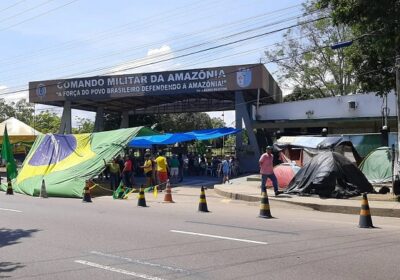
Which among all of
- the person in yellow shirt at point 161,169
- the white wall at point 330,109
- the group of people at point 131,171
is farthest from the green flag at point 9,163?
the white wall at point 330,109

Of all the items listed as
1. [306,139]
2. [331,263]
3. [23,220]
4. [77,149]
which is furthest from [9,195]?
[331,263]

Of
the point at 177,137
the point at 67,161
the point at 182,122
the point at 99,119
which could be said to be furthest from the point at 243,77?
the point at 182,122

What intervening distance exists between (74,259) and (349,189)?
11.4 meters

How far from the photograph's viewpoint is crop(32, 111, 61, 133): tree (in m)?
67.4

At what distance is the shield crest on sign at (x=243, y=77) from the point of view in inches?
1168

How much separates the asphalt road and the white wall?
57.5ft

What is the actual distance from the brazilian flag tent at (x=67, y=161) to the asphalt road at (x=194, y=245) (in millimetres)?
6771

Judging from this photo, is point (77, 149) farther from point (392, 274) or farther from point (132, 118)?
point (132, 118)

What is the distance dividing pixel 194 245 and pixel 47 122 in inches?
2567

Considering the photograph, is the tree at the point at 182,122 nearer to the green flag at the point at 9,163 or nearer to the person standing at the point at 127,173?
the green flag at the point at 9,163

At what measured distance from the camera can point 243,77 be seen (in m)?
29.9

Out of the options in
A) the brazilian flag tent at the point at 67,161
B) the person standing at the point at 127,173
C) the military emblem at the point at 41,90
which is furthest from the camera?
the military emblem at the point at 41,90

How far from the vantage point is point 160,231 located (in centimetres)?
1030

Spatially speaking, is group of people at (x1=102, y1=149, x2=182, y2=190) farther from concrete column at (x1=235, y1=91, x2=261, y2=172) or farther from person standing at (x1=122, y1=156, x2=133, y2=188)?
concrete column at (x1=235, y1=91, x2=261, y2=172)
